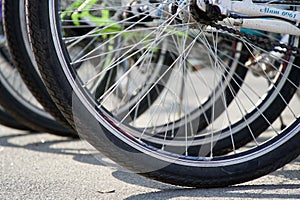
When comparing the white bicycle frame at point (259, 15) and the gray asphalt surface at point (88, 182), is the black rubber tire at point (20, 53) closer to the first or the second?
the gray asphalt surface at point (88, 182)

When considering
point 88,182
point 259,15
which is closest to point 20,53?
point 88,182

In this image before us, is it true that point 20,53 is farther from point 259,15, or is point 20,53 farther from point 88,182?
point 259,15

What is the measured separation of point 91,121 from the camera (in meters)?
2.46

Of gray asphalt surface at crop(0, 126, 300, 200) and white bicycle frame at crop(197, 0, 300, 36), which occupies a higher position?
white bicycle frame at crop(197, 0, 300, 36)

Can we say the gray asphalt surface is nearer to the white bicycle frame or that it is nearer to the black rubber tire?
the black rubber tire

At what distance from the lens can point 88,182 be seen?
2781 millimetres

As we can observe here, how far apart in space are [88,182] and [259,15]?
1.01 metres

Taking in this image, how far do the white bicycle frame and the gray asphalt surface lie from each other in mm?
654

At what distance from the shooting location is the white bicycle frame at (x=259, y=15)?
2.64 metres

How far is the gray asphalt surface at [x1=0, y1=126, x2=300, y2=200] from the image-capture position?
256cm

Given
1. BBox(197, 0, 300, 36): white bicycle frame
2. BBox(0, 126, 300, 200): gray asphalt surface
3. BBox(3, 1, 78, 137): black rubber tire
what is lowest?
BBox(0, 126, 300, 200): gray asphalt surface

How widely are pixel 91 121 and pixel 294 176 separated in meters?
0.98

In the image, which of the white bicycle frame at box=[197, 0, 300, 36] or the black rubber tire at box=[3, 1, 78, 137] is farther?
the black rubber tire at box=[3, 1, 78, 137]

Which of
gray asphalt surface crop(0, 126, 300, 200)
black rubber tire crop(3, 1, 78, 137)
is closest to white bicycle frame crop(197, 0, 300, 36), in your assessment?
gray asphalt surface crop(0, 126, 300, 200)
